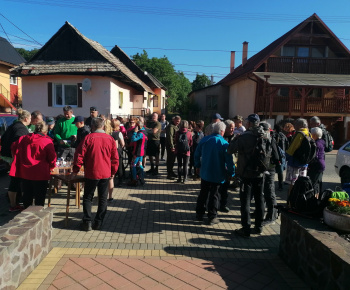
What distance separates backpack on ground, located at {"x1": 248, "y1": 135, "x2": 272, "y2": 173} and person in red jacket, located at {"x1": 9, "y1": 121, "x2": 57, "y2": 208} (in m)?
3.18

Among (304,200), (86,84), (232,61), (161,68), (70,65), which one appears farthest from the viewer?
(161,68)

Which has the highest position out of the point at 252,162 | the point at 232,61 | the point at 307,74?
the point at 232,61

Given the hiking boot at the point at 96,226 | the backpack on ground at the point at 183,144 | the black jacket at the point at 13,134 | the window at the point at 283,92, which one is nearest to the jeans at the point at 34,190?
the hiking boot at the point at 96,226

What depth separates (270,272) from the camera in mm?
3574

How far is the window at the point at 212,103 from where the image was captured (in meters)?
29.8

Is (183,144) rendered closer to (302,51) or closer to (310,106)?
(310,106)

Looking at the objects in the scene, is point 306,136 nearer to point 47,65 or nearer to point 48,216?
point 48,216

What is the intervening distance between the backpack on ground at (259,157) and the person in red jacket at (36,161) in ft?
10.4

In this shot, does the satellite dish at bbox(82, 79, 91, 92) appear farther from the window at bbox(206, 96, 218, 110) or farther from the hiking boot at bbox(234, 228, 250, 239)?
the window at bbox(206, 96, 218, 110)

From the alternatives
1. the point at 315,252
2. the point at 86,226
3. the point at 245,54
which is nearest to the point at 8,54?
the point at 245,54

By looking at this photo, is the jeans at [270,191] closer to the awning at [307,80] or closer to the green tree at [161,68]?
the awning at [307,80]

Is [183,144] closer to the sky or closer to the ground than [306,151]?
closer to the ground

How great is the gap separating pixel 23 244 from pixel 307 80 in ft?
63.4

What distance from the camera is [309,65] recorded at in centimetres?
2122
